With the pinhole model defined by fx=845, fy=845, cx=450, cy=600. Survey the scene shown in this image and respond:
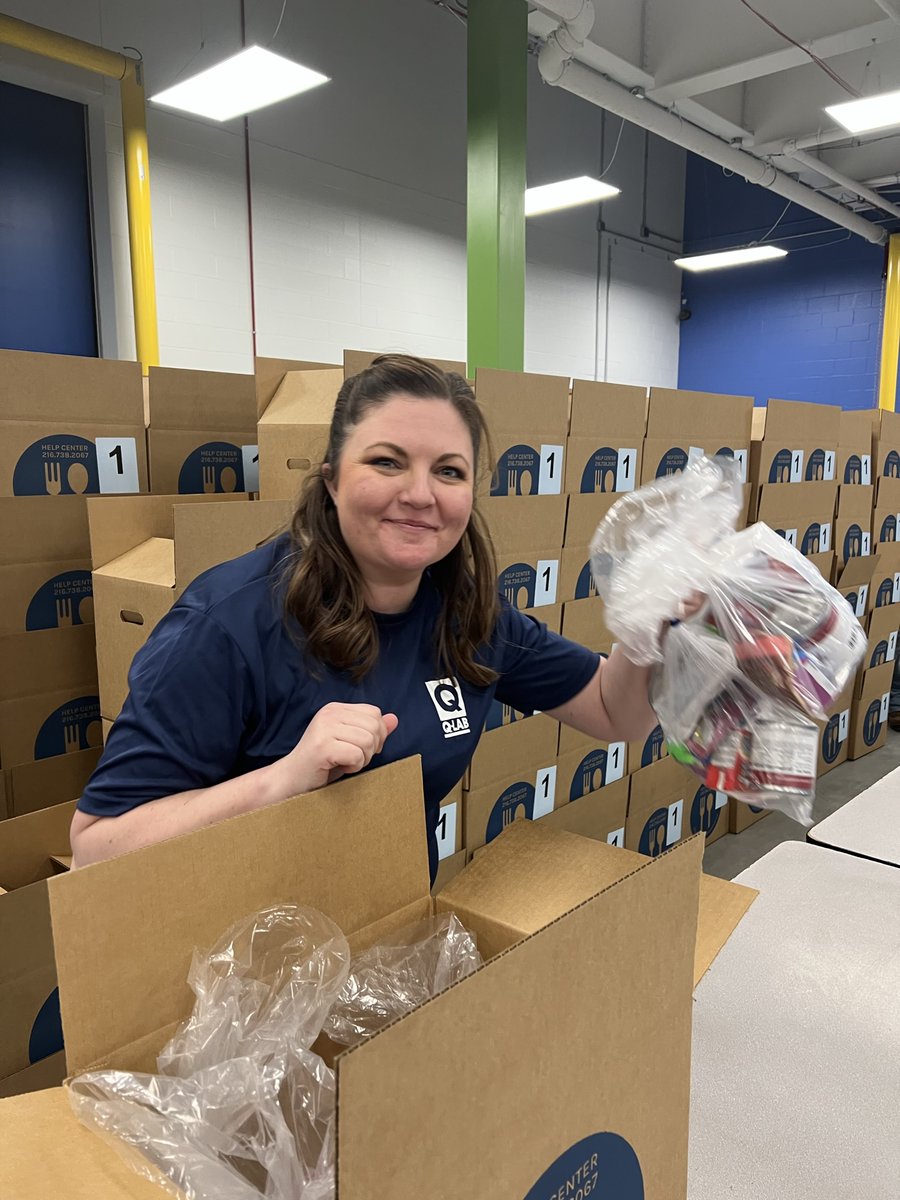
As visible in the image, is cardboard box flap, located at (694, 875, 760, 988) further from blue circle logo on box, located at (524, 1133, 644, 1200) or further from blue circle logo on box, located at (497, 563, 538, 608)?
blue circle logo on box, located at (497, 563, 538, 608)

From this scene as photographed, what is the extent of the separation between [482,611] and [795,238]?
7.72m

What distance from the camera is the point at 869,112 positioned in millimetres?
4141

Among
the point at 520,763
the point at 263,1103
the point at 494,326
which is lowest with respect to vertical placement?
the point at 520,763

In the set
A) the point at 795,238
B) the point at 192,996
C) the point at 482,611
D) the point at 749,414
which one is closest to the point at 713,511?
the point at 482,611

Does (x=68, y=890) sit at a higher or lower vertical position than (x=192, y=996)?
higher

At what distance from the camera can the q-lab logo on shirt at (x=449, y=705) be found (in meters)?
1.11

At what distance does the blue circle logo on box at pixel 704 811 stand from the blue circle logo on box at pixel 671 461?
1241 mm

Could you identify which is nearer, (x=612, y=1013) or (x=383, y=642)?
(x=612, y=1013)

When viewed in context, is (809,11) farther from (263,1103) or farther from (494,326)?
(263,1103)

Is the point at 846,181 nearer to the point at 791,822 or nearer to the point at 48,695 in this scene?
the point at 791,822

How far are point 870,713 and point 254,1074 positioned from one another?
4134mm

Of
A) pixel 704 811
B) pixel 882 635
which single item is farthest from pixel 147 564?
pixel 882 635

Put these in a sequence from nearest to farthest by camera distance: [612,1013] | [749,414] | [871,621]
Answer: [612,1013], [749,414], [871,621]

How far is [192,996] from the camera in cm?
61
